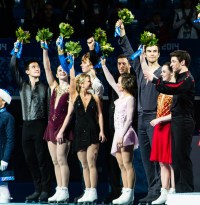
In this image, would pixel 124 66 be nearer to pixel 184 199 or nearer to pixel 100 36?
pixel 100 36

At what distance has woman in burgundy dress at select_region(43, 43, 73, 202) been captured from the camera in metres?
13.2

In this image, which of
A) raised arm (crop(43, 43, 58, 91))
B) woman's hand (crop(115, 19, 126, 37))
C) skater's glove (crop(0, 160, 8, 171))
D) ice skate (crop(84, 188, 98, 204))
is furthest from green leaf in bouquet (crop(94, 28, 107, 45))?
skater's glove (crop(0, 160, 8, 171))

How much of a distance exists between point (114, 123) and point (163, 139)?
87 centimetres

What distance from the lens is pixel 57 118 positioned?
13.2 m

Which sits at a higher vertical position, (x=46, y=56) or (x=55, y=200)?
(x=46, y=56)

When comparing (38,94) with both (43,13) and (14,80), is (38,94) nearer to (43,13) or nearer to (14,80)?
(14,80)

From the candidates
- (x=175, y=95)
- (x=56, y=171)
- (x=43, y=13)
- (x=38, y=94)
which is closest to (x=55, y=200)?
(x=56, y=171)

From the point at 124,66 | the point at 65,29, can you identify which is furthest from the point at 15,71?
the point at 124,66

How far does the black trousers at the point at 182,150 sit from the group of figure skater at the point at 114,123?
0.01m

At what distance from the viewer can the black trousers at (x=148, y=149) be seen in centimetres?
1249

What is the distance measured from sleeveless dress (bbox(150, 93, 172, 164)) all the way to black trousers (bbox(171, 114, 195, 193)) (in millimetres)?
427

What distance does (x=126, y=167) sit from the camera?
12.7 meters

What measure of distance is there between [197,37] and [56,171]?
342 centimetres


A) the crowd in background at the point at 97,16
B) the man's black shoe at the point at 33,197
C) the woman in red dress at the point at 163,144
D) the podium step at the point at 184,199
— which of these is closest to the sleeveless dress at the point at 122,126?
the woman in red dress at the point at 163,144
